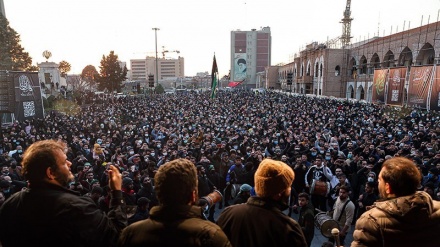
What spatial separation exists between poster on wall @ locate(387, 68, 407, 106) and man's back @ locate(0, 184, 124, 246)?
2626cm

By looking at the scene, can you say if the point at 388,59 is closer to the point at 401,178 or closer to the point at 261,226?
the point at 401,178

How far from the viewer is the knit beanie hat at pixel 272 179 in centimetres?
198

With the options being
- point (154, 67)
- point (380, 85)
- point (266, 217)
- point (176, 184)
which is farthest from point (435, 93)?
point (154, 67)

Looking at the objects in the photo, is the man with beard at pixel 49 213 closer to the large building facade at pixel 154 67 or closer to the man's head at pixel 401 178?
the man's head at pixel 401 178

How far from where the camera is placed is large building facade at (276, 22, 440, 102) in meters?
27.6

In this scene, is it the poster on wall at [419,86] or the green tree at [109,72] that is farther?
the green tree at [109,72]

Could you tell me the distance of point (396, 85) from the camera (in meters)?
24.2

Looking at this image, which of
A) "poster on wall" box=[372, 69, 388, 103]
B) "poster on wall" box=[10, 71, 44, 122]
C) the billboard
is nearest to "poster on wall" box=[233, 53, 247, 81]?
"poster on wall" box=[372, 69, 388, 103]

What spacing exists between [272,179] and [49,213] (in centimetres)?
132

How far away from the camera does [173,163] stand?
1717 millimetres

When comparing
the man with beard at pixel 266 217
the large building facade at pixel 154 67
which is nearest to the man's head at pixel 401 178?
the man with beard at pixel 266 217

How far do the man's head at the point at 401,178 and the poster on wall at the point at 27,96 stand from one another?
1891 centimetres

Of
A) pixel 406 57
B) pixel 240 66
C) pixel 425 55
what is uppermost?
pixel 240 66

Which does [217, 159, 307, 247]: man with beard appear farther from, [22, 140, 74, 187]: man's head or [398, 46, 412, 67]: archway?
[398, 46, 412, 67]: archway
